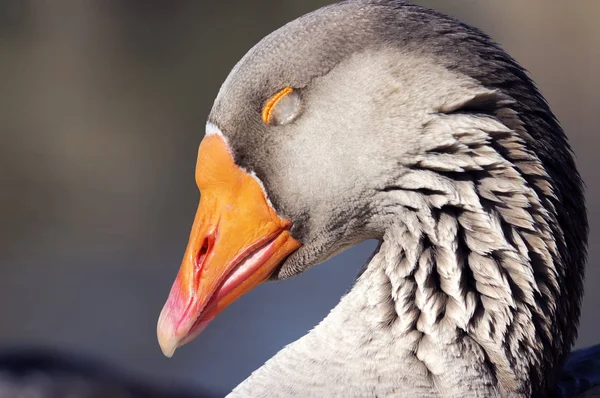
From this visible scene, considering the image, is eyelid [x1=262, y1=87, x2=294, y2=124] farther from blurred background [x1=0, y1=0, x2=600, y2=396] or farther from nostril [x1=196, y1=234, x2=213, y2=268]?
blurred background [x1=0, y1=0, x2=600, y2=396]

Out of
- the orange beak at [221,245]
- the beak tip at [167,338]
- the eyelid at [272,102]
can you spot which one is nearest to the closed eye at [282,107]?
the eyelid at [272,102]

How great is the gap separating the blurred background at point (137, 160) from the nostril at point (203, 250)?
282cm

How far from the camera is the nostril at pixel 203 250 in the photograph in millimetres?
1939

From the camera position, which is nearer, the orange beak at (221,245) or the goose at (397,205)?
the goose at (397,205)

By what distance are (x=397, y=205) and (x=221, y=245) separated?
453 millimetres

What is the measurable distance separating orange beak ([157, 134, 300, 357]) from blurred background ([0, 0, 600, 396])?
2778mm

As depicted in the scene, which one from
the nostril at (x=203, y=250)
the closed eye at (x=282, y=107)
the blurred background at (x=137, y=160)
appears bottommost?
the blurred background at (x=137, y=160)

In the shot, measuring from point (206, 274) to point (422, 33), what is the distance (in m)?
0.80

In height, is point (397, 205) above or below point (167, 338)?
above

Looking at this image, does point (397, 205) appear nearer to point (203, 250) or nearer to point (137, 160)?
point (203, 250)

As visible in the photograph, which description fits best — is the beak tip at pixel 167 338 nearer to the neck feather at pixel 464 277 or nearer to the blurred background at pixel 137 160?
the neck feather at pixel 464 277

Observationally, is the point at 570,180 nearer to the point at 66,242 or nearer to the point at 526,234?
the point at 526,234

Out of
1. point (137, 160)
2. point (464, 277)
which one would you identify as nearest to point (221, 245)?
point (464, 277)

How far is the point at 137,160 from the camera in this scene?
779 cm
